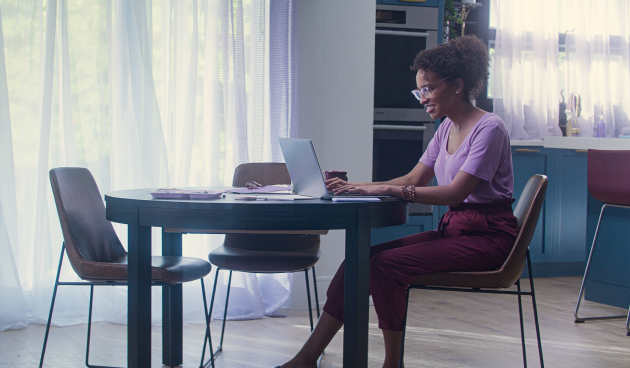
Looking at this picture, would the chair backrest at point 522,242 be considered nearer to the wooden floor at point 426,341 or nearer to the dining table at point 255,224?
the dining table at point 255,224

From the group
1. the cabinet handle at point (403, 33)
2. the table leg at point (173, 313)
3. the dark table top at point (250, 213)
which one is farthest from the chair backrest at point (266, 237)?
the cabinet handle at point (403, 33)

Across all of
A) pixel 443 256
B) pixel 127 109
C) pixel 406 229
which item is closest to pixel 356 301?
pixel 443 256

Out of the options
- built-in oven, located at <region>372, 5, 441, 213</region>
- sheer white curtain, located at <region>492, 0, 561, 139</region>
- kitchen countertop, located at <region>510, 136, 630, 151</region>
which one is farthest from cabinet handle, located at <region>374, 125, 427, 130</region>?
sheer white curtain, located at <region>492, 0, 561, 139</region>

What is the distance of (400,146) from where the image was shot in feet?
13.3

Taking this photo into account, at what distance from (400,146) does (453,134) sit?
5.66 ft

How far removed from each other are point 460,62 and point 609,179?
154 cm

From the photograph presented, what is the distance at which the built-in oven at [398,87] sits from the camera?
13.2 ft

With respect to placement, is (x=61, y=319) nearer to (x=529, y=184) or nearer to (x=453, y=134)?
(x=453, y=134)

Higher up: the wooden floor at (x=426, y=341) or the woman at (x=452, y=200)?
the woman at (x=452, y=200)

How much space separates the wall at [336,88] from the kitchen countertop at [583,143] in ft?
4.22

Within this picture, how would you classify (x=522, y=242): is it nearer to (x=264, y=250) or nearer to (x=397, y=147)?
(x=264, y=250)

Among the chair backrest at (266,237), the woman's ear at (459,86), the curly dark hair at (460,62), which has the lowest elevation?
the chair backrest at (266,237)

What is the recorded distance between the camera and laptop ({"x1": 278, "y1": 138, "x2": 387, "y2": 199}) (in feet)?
5.87

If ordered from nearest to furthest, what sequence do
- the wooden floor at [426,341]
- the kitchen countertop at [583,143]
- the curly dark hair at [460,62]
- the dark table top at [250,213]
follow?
the dark table top at [250,213]
the curly dark hair at [460,62]
the wooden floor at [426,341]
the kitchen countertop at [583,143]
